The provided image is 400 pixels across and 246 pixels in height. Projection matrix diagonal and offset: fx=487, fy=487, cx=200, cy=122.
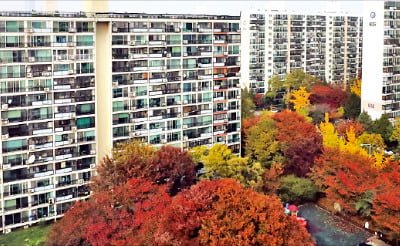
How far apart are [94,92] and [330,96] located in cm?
3169

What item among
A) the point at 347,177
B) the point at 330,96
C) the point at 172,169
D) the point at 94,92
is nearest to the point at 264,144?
the point at 347,177

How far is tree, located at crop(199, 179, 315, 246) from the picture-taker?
68.0 feet

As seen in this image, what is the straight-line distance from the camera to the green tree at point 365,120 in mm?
42972

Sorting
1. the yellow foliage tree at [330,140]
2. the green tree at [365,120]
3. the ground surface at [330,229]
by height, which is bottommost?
the ground surface at [330,229]

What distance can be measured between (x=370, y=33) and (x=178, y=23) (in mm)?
20710

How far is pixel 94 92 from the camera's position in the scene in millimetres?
29938

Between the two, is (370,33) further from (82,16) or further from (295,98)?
(82,16)

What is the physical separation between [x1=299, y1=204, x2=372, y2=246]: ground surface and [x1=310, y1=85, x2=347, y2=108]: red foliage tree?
24.1 metres

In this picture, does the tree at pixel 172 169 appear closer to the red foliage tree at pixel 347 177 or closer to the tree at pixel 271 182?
the tree at pixel 271 182

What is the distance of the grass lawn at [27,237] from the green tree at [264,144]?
1514 cm

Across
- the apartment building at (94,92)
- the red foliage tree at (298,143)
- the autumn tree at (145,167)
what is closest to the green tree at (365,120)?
the red foliage tree at (298,143)

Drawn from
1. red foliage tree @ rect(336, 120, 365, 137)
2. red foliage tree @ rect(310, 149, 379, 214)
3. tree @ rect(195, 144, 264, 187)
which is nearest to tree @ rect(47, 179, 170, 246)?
tree @ rect(195, 144, 264, 187)

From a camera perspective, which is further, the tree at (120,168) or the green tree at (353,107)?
the green tree at (353,107)

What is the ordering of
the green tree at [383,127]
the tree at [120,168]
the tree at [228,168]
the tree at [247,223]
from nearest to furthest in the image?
the tree at [247,223] → the tree at [120,168] → the tree at [228,168] → the green tree at [383,127]
